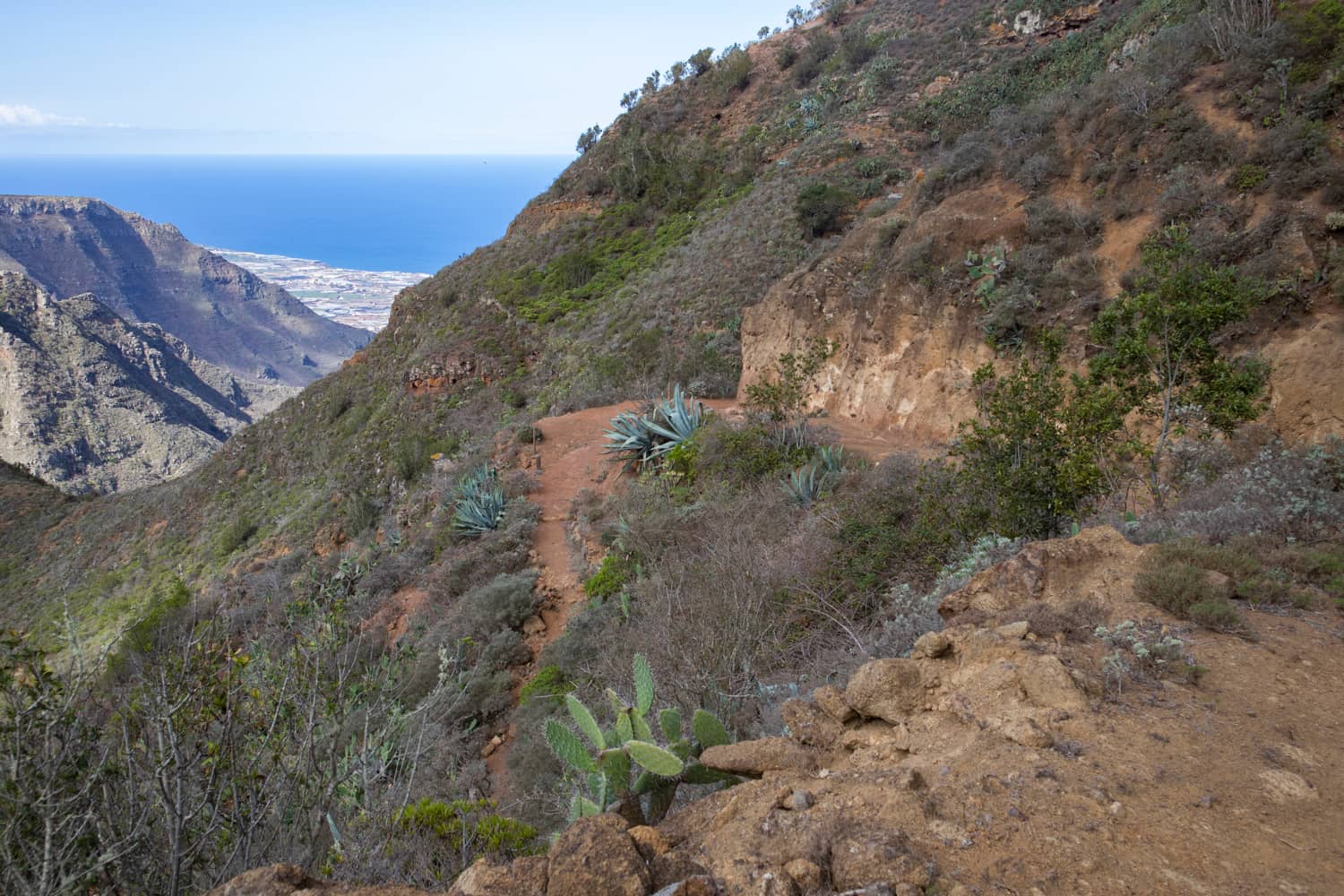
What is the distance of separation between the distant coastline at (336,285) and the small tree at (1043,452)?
374ft

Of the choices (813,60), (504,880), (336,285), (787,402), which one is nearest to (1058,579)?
(504,880)

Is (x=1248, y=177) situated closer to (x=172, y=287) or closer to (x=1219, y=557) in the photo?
(x=1219, y=557)

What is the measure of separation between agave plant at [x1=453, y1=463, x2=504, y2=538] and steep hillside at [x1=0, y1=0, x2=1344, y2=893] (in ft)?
0.21

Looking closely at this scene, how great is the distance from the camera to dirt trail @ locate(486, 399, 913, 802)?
7559mm

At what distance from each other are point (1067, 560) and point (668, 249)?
20.8m

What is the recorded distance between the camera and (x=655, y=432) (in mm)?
10523

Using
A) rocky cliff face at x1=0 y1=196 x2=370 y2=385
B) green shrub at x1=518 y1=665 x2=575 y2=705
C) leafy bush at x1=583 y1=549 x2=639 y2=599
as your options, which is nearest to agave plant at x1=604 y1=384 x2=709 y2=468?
leafy bush at x1=583 y1=549 x2=639 y2=599

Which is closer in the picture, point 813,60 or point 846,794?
point 846,794

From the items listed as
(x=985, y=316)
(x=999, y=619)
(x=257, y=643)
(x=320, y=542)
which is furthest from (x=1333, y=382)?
(x=320, y=542)

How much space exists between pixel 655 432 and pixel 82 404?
5061 cm

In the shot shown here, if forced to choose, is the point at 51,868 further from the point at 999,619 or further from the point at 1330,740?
the point at 1330,740

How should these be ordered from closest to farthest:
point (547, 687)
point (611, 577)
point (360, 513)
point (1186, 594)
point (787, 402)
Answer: point (1186, 594), point (547, 687), point (611, 577), point (787, 402), point (360, 513)

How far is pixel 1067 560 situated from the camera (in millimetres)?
3838

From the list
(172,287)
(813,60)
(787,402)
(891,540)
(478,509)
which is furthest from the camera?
(172,287)
